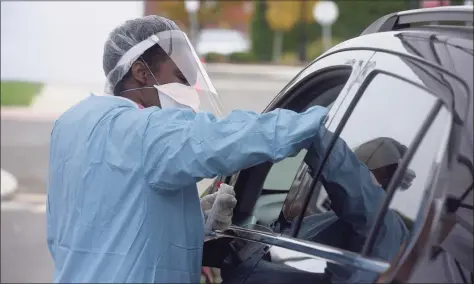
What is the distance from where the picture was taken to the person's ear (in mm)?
2543

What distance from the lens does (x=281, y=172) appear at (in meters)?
2.82

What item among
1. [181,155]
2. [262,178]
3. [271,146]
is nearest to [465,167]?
[271,146]

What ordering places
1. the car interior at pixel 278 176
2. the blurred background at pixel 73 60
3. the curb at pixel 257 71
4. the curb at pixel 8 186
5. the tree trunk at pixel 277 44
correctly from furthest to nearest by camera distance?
the tree trunk at pixel 277 44, the curb at pixel 257 71, the curb at pixel 8 186, the blurred background at pixel 73 60, the car interior at pixel 278 176

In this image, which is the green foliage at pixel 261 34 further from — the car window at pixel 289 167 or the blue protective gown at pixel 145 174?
the blue protective gown at pixel 145 174

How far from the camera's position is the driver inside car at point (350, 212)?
6.20 feet

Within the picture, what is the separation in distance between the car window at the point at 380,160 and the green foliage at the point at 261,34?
33.2 m

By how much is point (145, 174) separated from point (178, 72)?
18.0 inches

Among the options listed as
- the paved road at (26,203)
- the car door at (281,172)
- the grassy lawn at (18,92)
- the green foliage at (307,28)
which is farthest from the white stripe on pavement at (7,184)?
the green foliage at (307,28)

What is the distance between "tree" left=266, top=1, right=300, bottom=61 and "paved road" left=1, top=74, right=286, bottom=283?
13.1 m

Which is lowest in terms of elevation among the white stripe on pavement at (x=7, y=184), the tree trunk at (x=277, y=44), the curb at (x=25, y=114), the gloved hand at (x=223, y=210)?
the tree trunk at (x=277, y=44)

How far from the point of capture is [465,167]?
174 cm

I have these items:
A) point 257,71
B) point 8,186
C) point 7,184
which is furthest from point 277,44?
point 8,186

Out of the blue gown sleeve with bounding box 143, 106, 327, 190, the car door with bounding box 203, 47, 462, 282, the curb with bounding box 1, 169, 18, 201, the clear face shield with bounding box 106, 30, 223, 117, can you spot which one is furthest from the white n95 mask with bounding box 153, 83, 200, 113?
the curb with bounding box 1, 169, 18, 201

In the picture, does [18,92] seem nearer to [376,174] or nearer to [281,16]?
[281,16]
